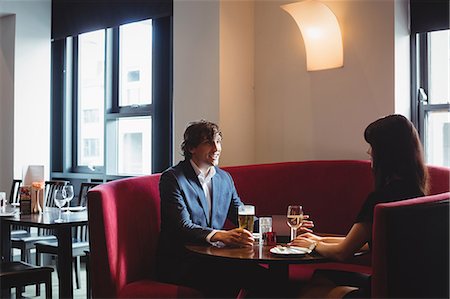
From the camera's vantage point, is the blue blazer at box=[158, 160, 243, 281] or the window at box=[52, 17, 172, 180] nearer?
the blue blazer at box=[158, 160, 243, 281]

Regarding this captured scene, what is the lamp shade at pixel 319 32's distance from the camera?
12.0 feet

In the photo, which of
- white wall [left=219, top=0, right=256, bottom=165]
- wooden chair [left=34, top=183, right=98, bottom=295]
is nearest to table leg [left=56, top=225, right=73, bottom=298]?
wooden chair [left=34, top=183, right=98, bottom=295]

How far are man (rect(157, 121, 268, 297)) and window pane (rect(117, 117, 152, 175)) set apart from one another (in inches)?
85.9

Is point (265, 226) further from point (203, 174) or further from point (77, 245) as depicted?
point (77, 245)

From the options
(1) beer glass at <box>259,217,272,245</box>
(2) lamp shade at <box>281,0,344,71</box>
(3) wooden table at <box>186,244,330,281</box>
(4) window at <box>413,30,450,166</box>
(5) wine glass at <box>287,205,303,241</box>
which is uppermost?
(2) lamp shade at <box>281,0,344,71</box>

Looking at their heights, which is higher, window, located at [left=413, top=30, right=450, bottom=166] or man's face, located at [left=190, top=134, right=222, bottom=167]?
window, located at [left=413, top=30, right=450, bottom=166]

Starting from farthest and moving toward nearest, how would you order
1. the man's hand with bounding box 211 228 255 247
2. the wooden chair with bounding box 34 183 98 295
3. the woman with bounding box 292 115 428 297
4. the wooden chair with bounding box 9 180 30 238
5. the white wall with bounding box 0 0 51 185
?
the white wall with bounding box 0 0 51 185, the wooden chair with bounding box 9 180 30 238, the wooden chair with bounding box 34 183 98 295, the man's hand with bounding box 211 228 255 247, the woman with bounding box 292 115 428 297

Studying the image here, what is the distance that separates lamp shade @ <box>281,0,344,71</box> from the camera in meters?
3.66

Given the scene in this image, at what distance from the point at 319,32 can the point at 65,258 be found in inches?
87.8

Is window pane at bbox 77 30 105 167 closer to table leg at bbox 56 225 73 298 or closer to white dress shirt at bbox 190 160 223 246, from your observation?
table leg at bbox 56 225 73 298

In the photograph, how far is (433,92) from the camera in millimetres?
3609

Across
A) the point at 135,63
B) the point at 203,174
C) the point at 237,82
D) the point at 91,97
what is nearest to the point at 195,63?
the point at 237,82

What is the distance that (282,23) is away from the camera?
411 cm

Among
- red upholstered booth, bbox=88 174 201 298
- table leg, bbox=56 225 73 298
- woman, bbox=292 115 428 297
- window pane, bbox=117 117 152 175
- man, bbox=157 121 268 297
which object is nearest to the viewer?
woman, bbox=292 115 428 297
